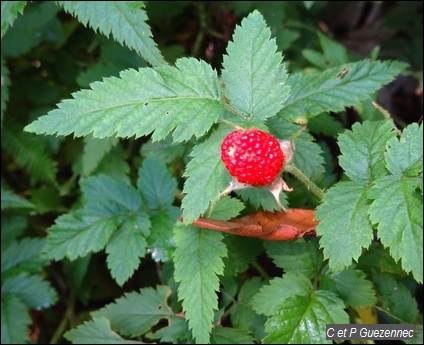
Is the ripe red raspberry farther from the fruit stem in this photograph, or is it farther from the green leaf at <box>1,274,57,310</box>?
the green leaf at <box>1,274,57,310</box>

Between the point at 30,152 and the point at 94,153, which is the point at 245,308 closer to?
the point at 94,153

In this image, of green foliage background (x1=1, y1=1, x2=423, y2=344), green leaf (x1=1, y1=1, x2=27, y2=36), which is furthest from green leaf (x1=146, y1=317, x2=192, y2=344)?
green leaf (x1=1, y1=1, x2=27, y2=36)

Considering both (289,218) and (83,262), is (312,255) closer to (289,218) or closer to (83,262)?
(289,218)

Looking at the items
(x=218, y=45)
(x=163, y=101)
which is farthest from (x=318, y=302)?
(x=218, y=45)

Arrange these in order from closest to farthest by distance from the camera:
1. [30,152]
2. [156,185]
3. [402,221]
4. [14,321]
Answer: [402,221]
[156,185]
[14,321]
[30,152]

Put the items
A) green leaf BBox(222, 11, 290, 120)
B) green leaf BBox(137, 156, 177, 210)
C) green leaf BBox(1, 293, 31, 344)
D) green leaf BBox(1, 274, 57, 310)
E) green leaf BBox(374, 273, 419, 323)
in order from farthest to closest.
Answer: green leaf BBox(1, 274, 57, 310) → green leaf BBox(1, 293, 31, 344) → green leaf BBox(137, 156, 177, 210) → green leaf BBox(374, 273, 419, 323) → green leaf BBox(222, 11, 290, 120)

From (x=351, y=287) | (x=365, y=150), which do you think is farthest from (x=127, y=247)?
(x=365, y=150)
